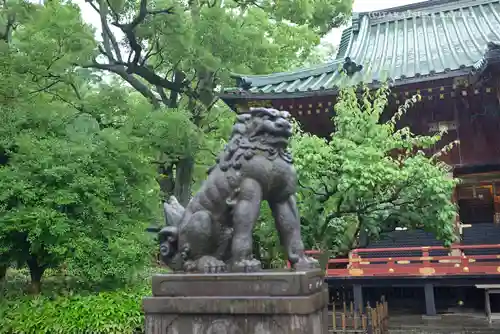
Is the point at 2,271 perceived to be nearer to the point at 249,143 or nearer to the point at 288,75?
the point at 249,143

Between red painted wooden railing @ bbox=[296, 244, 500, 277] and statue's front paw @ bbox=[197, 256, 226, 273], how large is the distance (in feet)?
22.6

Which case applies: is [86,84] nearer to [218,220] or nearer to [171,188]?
[171,188]

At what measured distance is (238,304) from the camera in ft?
12.2

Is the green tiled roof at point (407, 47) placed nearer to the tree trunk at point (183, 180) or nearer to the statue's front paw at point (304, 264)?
the tree trunk at point (183, 180)

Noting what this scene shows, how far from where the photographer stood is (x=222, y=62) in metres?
11.0

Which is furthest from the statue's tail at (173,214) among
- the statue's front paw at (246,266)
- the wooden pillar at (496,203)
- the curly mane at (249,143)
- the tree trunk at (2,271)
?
the wooden pillar at (496,203)

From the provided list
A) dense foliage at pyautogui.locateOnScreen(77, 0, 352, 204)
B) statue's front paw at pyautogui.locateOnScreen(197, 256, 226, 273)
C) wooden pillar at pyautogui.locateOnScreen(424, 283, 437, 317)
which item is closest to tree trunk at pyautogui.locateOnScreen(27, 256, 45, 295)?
dense foliage at pyautogui.locateOnScreen(77, 0, 352, 204)

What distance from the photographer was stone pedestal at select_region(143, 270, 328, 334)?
3590 mm

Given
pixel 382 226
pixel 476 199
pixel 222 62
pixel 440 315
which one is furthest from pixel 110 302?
pixel 476 199

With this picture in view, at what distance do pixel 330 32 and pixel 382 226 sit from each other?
14.4 meters

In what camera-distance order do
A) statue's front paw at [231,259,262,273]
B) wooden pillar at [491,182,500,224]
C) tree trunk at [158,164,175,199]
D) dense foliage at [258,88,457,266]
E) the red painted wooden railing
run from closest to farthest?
statue's front paw at [231,259,262,273] → dense foliage at [258,88,457,266] → the red painted wooden railing → wooden pillar at [491,182,500,224] → tree trunk at [158,164,175,199]

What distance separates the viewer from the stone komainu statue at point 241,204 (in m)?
4.01

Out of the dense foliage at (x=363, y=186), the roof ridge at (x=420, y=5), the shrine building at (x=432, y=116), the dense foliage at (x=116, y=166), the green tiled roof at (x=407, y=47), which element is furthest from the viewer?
the roof ridge at (x=420, y=5)

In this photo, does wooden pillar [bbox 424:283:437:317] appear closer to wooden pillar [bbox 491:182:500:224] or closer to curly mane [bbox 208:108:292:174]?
wooden pillar [bbox 491:182:500:224]
